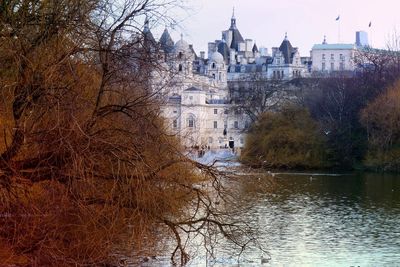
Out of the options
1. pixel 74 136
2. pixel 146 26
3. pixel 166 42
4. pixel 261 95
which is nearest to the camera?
pixel 74 136

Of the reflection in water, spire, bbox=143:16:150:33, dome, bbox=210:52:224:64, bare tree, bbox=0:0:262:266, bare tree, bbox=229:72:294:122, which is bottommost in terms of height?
the reflection in water

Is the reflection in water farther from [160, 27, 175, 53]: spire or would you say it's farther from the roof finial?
the roof finial

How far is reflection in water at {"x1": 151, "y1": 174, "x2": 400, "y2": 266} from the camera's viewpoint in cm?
1384

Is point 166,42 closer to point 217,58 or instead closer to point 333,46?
point 217,58

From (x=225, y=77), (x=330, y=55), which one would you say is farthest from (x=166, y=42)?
(x=330, y=55)

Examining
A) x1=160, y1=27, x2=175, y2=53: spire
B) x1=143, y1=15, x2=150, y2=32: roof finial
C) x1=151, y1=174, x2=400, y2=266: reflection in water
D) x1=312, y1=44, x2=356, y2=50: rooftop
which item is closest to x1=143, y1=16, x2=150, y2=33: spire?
x1=143, y1=15, x2=150, y2=32: roof finial

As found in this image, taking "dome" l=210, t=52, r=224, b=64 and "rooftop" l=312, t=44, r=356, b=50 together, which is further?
"rooftop" l=312, t=44, r=356, b=50

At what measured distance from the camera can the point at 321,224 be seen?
61.3 feet

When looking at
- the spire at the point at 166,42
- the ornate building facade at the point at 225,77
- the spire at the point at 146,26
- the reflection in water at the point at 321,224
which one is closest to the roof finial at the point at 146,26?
the spire at the point at 146,26

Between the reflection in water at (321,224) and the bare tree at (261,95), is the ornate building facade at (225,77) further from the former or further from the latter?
the reflection in water at (321,224)

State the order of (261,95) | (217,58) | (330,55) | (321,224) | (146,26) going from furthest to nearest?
(330,55)
(217,58)
(261,95)
(321,224)
(146,26)

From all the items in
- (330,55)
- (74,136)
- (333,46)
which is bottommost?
(74,136)

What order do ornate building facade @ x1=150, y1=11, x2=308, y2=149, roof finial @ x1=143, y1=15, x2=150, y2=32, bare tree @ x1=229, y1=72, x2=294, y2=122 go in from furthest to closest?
1. ornate building facade @ x1=150, y1=11, x2=308, y2=149
2. bare tree @ x1=229, y1=72, x2=294, y2=122
3. roof finial @ x1=143, y1=15, x2=150, y2=32

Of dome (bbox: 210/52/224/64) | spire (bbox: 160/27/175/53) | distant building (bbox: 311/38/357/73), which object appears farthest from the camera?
distant building (bbox: 311/38/357/73)
